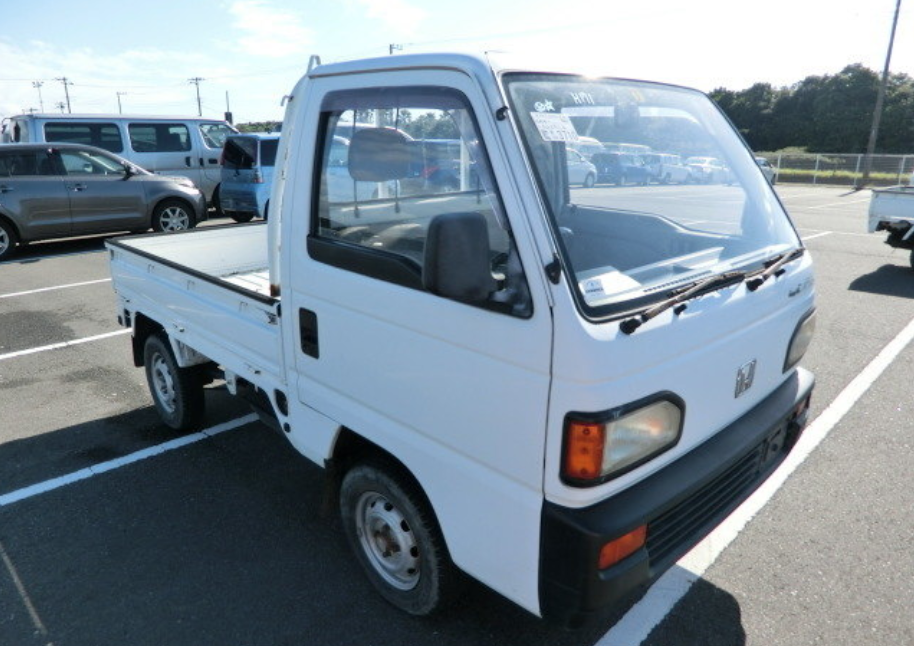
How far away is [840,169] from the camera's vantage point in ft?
93.1

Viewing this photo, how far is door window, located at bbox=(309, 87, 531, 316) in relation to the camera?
1.89 metres

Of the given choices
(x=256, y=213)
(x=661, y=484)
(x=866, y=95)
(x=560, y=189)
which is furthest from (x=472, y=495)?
(x=866, y=95)

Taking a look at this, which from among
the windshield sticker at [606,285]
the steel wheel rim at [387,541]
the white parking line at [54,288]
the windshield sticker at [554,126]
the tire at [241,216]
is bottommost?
the white parking line at [54,288]

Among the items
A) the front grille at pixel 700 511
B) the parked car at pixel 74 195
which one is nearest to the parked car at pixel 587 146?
the front grille at pixel 700 511

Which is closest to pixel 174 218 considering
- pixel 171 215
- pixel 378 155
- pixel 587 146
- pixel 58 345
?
pixel 171 215

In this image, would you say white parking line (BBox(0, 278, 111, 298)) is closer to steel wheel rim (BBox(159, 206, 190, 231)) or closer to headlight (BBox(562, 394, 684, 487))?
steel wheel rim (BBox(159, 206, 190, 231))

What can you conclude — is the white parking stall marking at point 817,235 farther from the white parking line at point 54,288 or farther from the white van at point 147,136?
the white van at point 147,136

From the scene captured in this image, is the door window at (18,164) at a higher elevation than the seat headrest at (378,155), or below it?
below

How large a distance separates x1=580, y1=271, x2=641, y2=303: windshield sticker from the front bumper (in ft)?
1.94

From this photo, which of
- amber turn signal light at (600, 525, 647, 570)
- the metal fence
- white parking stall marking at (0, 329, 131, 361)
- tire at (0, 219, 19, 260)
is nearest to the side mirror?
amber turn signal light at (600, 525, 647, 570)

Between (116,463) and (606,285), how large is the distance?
318 cm

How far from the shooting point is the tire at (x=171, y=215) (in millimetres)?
10727

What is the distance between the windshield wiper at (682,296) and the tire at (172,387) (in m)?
2.95

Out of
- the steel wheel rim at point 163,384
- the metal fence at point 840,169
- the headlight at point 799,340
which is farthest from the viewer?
the metal fence at point 840,169
